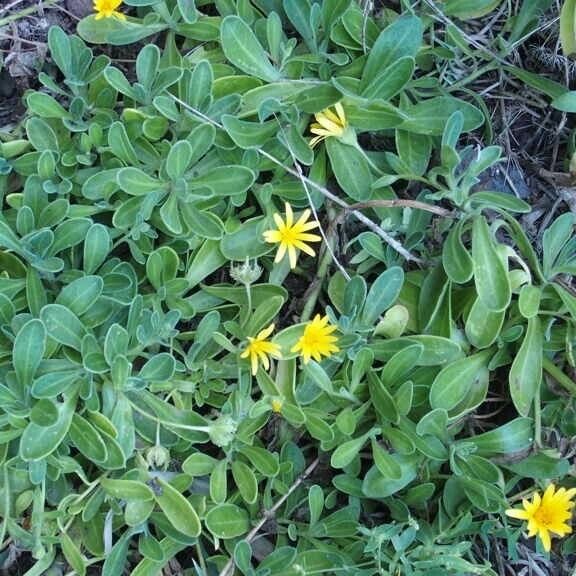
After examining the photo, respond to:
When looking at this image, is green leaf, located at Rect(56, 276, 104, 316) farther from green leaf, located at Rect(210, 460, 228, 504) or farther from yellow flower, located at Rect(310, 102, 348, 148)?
yellow flower, located at Rect(310, 102, 348, 148)

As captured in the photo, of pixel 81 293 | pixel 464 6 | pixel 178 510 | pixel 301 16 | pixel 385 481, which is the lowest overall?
pixel 385 481

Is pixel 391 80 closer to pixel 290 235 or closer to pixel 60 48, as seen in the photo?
pixel 290 235

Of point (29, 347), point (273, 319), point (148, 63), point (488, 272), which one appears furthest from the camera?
point (273, 319)

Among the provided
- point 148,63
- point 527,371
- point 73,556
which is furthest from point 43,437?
point 527,371

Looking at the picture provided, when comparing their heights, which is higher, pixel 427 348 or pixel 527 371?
pixel 427 348

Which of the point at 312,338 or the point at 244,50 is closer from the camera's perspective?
the point at 312,338

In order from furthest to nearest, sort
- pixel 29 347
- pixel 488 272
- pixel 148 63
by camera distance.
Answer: pixel 148 63 < pixel 488 272 < pixel 29 347

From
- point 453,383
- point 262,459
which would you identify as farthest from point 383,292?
point 262,459
